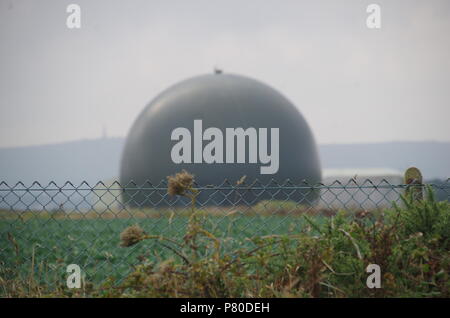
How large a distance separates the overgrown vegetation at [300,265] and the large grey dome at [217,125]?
11.8 metres

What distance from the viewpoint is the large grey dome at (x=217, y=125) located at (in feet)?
48.3

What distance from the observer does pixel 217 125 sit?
47.8 feet

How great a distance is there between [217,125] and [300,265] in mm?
12535

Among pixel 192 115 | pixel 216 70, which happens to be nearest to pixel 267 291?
pixel 192 115

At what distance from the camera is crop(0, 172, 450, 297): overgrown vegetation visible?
6.28ft

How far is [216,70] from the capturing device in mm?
18906

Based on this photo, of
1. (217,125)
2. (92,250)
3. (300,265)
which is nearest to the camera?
(300,265)

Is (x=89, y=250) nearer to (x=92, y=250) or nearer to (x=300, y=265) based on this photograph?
(x=92, y=250)

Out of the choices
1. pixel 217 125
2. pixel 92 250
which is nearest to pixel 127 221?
pixel 92 250

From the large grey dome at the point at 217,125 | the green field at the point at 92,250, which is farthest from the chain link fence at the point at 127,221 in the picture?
the large grey dome at the point at 217,125

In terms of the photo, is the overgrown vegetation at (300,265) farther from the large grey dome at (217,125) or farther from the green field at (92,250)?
the large grey dome at (217,125)

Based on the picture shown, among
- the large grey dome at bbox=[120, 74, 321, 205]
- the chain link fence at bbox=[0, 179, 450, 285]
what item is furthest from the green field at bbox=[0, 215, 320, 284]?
the large grey dome at bbox=[120, 74, 321, 205]

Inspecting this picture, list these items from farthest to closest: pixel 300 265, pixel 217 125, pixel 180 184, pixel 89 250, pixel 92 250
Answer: pixel 217 125 < pixel 92 250 < pixel 89 250 < pixel 300 265 < pixel 180 184
